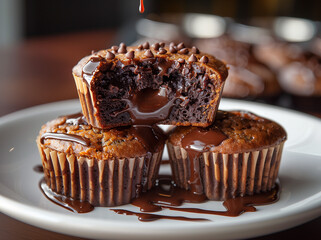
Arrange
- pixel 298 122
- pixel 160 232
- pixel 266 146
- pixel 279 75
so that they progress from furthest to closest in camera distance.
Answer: pixel 279 75 < pixel 298 122 < pixel 266 146 < pixel 160 232

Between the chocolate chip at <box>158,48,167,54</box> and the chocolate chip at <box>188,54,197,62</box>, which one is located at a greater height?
the chocolate chip at <box>158,48,167,54</box>

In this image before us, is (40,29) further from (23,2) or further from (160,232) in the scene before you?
(160,232)

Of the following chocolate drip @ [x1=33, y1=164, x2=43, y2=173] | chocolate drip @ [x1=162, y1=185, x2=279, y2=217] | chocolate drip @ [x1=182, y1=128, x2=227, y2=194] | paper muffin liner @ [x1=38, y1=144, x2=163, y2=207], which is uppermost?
chocolate drip @ [x1=182, y1=128, x2=227, y2=194]

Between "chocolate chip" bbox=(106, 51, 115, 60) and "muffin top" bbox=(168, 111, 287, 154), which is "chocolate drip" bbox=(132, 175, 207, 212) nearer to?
"muffin top" bbox=(168, 111, 287, 154)

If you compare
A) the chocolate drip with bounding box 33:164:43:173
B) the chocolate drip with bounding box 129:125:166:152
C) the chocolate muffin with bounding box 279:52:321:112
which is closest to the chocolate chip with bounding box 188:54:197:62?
the chocolate drip with bounding box 129:125:166:152

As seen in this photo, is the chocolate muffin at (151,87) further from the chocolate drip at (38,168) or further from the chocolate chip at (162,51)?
the chocolate drip at (38,168)

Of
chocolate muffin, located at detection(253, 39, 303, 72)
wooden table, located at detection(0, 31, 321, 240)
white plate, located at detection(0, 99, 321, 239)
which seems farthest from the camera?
chocolate muffin, located at detection(253, 39, 303, 72)

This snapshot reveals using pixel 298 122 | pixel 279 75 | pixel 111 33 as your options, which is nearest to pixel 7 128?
pixel 298 122
